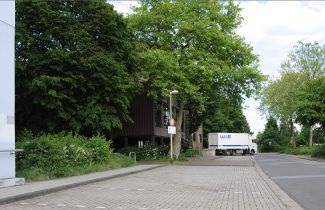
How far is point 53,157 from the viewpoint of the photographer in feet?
73.8

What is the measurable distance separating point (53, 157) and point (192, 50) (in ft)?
76.6

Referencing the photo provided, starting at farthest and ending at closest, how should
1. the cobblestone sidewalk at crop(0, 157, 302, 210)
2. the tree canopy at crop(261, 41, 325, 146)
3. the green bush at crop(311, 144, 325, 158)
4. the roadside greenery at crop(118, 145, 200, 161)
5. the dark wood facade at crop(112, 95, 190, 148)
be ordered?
1. the tree canopy at crop(261, 41, 325, 146)
2. the green bush at crop(311, 144, 325, 158)
3. the dark wood facade at crop(112, 95, 190, 148)
4. the roadside greenery at crop(118, 145, 200, 161)
5. the cobblestone sidewalk at crop(0, 157, 302, 210)

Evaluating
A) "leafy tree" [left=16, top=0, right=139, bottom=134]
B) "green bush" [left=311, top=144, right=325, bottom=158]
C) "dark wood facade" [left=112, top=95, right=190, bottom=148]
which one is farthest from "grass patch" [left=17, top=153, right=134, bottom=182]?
"green bush" [left=311, top=144, right=325, bottom=158]

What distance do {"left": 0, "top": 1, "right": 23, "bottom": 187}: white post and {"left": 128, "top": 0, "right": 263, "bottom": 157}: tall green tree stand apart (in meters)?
22.8

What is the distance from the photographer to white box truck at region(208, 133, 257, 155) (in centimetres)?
8362

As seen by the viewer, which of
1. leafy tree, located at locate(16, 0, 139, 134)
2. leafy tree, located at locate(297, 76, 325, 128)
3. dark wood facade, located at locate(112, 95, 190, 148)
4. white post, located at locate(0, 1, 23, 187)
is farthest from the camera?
leafy tree, located at locate(297, 76, 325, 128)

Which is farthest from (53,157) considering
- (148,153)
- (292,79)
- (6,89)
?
(292,79)

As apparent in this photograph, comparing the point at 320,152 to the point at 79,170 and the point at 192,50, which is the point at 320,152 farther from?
the point at 79,170

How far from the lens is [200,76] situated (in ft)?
141

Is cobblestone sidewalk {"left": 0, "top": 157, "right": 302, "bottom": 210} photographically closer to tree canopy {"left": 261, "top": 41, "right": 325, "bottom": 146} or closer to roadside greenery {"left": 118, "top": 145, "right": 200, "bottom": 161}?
roadside greenery {"left": 118, "top": 145, "right": 200, "bottom": 161}

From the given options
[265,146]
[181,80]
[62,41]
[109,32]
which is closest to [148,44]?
[181,80]

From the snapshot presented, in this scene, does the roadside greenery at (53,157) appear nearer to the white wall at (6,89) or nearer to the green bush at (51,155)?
the green bush at (51,155)

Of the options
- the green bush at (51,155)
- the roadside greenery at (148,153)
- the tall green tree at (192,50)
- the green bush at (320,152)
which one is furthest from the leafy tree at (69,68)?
the green bush at (320,152)

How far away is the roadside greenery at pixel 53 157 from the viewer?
2153cm
